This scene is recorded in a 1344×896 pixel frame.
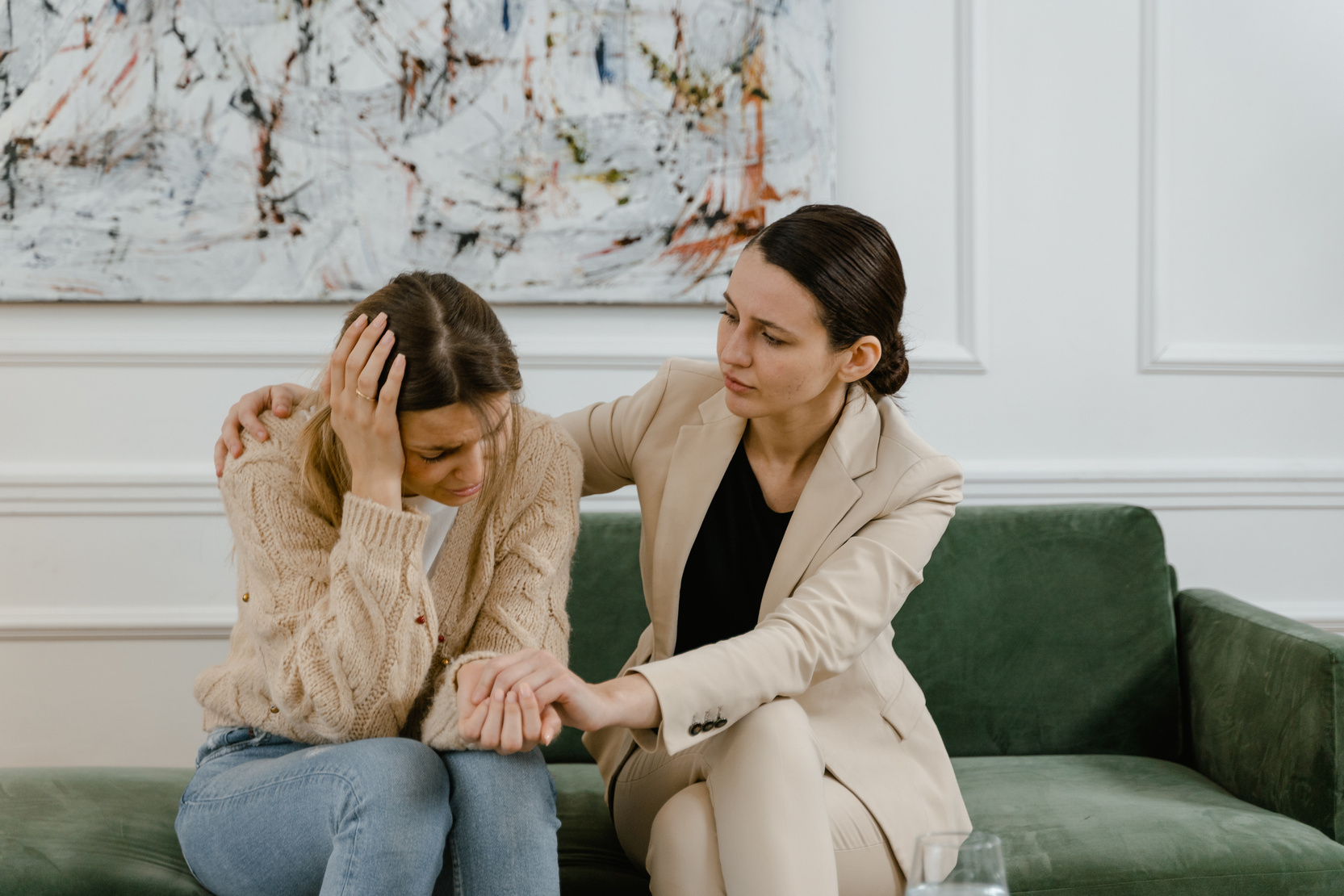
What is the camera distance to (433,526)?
132 cm

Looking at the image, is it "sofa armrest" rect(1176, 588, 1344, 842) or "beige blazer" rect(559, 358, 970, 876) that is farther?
"sofa armrest" rect(1176, 588, 1344, 842)

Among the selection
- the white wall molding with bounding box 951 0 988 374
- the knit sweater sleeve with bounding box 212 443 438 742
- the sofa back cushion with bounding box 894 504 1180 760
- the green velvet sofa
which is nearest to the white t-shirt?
the knit sweater sleeve with bounding box 212 443 438 742

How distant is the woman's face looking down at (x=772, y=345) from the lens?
1271 millimetres

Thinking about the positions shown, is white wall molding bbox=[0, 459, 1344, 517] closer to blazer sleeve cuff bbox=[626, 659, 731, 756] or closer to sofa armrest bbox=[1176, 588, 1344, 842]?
sofa armrest bbox=[1176, 588, 1344, 842]

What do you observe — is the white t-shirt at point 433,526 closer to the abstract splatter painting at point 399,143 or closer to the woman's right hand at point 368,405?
the woman's right hand at point 368,405

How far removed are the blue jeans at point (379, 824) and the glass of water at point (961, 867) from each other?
523 mm

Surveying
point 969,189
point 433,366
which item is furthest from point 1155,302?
point 433,366

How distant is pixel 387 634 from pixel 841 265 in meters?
0.71

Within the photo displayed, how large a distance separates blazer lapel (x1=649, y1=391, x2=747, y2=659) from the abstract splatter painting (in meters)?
0.71

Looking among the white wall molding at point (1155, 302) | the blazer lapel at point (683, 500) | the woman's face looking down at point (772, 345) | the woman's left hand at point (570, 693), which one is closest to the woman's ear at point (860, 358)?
the woman's face looking down at point (772, 345)

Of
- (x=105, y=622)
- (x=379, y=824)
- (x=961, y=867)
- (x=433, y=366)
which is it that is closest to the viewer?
(x=961, y=867)

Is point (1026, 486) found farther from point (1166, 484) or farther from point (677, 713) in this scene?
point (677, 713)

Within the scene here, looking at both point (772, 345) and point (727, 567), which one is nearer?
point (772, 345)

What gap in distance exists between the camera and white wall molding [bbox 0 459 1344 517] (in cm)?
200
